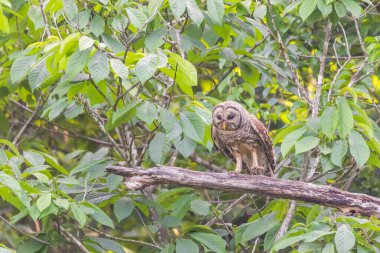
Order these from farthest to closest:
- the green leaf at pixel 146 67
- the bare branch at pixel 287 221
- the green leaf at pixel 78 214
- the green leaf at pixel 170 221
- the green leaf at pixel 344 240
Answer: the green leaf at pixel 170 221 < the bare branch at pixel 287 221 < the green leaf at pixel 78 214 < the green leaf at pixel 146 67 < the green leaf at pixel 344 240

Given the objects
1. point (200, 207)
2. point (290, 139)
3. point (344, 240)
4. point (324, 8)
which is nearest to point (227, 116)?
point (290, 139)

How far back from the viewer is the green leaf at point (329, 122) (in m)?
4.93

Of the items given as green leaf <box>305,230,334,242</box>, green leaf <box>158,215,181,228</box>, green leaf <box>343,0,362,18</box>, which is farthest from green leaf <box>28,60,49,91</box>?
green leaf <box>305,230,334,242</box>

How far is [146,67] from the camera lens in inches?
177

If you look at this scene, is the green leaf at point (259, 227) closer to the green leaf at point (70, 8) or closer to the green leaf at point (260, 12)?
the green leaf at point (260, 12)

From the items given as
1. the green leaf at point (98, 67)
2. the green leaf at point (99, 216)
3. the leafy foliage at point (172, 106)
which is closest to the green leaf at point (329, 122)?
the leafy foliage at point (172, 106)

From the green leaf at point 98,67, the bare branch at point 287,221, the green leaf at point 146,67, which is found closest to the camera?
the green leaf at point 146,67

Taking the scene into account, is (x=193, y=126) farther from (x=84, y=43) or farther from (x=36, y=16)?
Answer: (x=36, y=16)

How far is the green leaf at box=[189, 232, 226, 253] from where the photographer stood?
5420 mm

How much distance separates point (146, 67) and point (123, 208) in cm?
154

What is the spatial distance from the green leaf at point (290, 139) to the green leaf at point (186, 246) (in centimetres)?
97

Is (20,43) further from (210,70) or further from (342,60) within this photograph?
(342,60)

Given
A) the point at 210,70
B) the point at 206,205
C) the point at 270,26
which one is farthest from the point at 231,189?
the point at 210,70

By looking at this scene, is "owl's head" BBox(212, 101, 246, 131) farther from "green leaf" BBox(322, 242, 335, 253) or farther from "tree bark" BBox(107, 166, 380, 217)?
"green leaf" BBox(322, 242, 335, 253)
